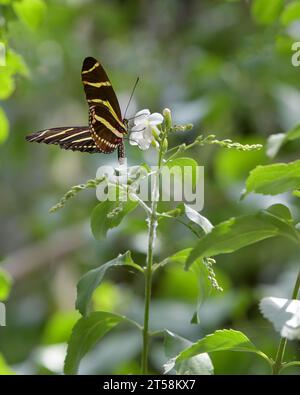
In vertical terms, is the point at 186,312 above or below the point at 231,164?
below

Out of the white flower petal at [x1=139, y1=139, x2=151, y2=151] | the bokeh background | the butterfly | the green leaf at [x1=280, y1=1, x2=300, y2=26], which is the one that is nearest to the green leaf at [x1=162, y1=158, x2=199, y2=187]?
the white flower petal at [x1=139, y1=139, x2=151, y2=151]

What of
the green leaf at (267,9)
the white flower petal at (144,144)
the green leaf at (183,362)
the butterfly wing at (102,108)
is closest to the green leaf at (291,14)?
the green leaf at (267,9)

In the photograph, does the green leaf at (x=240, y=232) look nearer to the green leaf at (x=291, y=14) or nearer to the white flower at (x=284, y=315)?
the white flower at (x=284, y=315)

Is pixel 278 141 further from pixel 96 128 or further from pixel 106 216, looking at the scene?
pixel 96 128

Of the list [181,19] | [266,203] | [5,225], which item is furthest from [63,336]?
[181,19]

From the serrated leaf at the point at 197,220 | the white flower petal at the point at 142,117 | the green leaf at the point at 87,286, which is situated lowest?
the green leaf at the point at 87,286

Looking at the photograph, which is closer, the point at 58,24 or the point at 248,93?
the point at 248,93
